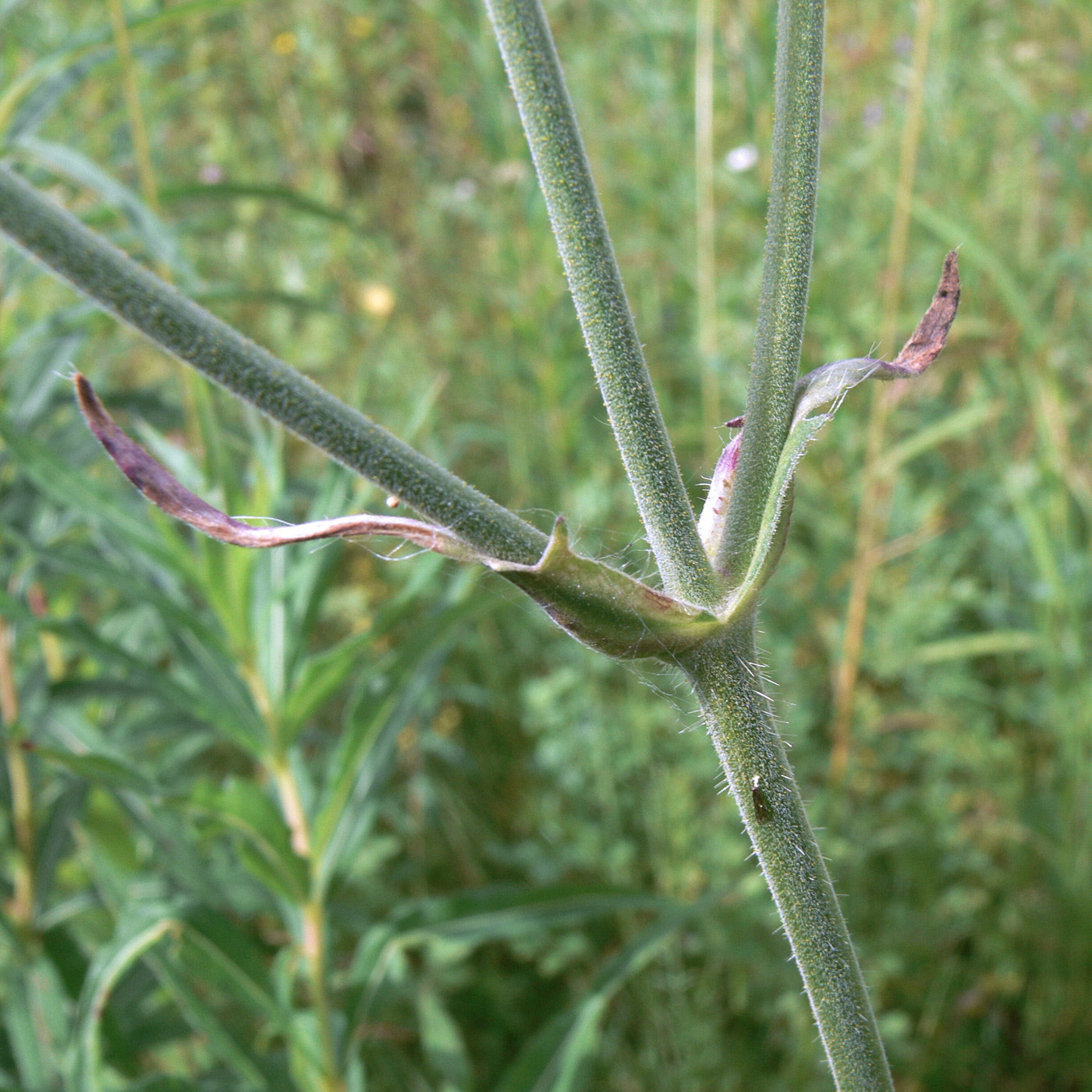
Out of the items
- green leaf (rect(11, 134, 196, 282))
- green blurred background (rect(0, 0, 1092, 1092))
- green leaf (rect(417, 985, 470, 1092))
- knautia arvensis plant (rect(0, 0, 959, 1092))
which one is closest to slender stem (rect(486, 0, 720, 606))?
knautia arvensis plant (rect(0, 0, 959, 1092))

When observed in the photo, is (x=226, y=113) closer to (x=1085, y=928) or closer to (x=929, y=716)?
(x=929, y=716)

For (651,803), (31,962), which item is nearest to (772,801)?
(31,962)

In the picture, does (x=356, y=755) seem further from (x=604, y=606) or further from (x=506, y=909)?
(x=604, y=606)

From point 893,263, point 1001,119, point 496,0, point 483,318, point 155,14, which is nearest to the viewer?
point 496,0

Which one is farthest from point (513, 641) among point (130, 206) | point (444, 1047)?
point (130, 206)

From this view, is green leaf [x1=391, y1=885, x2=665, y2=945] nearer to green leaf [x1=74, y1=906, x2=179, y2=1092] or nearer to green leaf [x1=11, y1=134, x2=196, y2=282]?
green leaf [x1=74, y1=906, x2=179, y2=1092]
